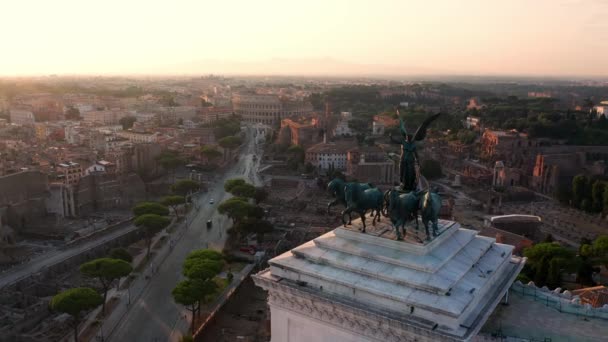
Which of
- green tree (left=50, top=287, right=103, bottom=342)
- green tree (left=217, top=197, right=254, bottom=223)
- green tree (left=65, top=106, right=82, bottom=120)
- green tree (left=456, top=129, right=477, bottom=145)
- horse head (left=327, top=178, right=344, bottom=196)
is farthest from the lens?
green tree (left=65, top=106, right=82, bottom=120)

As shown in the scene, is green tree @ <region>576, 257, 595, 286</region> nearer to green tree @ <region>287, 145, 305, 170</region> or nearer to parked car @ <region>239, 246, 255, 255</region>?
parked car @ <region>239, 246, 255, 255</region>

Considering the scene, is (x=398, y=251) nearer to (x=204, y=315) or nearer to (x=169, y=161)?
(x=204, y=315)

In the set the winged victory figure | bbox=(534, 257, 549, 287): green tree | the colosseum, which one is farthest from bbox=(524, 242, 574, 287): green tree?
the colosseum

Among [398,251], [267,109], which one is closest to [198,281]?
[398,251]

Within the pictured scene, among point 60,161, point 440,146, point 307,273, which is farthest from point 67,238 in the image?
point 440,146

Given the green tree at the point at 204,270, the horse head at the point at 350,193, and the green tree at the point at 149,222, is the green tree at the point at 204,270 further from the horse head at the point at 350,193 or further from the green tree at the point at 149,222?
the horse head at the point at 350,193

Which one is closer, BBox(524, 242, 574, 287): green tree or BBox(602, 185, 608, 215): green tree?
BBox(524, 242, 574, 287): green tree

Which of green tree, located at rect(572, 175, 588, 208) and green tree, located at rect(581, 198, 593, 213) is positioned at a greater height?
green tree, located at rect(572, 175, 588, 208)
